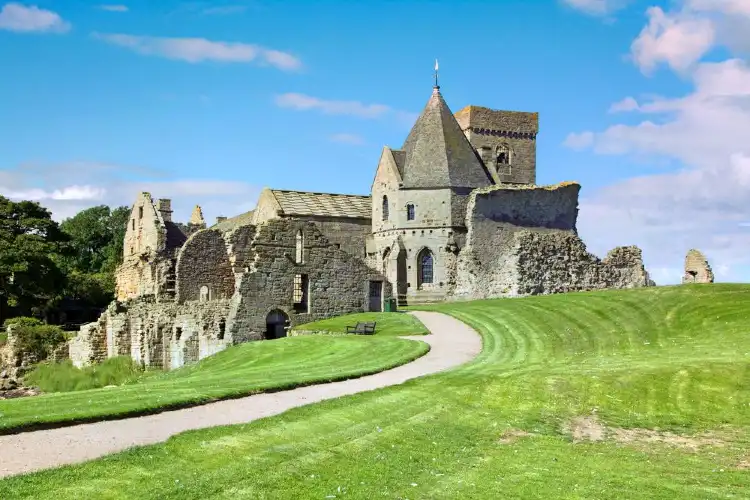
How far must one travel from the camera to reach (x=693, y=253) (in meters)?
43.7

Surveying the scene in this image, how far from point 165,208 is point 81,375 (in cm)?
2031

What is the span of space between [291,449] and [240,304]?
19535 millimetres

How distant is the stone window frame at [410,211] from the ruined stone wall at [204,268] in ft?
46.1

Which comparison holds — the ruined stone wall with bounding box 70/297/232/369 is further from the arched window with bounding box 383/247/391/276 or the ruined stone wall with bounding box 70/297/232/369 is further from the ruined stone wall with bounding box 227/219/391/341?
the arched window with bounding box 383/247/391/276

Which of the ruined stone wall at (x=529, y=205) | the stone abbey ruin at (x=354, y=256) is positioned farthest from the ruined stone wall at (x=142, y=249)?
the ruined stone wall at (x=529, y=205)

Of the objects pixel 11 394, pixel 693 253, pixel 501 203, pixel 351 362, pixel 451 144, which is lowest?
pixel 11 394

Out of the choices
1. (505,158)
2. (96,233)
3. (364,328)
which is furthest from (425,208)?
(96,233)

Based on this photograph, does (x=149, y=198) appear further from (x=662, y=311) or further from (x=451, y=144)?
(x=662, y=311)

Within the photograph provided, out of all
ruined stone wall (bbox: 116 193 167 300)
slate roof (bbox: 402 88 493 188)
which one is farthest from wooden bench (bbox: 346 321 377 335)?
slate roof (bbox: 402 88 493 188)

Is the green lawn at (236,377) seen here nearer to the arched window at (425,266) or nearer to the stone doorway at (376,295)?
the stone doorway at (376,295)

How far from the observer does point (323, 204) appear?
2137 inches

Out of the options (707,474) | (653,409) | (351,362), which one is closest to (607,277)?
(351,362)

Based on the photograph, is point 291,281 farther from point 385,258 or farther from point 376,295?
point 385,258

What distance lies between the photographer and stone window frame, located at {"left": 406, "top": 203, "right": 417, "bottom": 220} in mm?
51312
